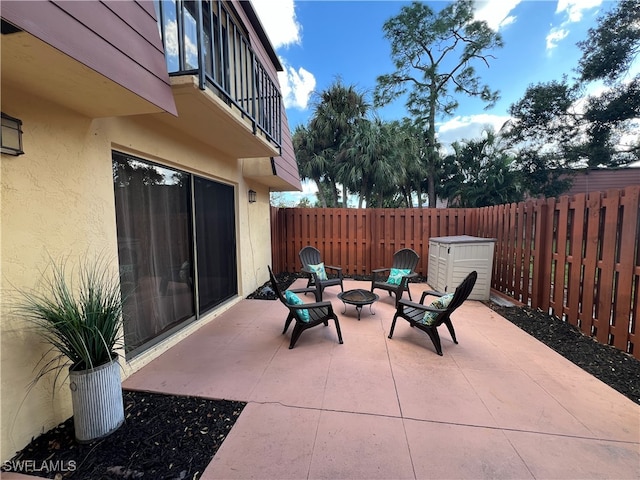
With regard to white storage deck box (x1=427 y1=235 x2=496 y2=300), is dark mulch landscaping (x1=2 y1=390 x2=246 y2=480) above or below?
below

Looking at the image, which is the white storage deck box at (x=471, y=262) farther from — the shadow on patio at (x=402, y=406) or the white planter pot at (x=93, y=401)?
the white planter pot at (x=93, y=401)

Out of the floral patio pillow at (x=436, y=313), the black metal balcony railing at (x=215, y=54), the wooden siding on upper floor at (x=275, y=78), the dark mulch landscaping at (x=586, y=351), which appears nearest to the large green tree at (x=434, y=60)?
the wooden siding on upper floor at (x=275, y=78)

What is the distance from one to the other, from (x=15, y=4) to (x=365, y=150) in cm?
1081

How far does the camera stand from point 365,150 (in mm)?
11023

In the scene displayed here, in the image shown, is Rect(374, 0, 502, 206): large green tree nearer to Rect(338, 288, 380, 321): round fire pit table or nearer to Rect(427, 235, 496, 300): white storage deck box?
Rect(427, 235, 496, 300): white storage deck box

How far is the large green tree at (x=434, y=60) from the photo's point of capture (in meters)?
13.1

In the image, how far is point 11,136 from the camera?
1.59 meters

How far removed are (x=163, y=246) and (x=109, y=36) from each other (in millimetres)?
2033

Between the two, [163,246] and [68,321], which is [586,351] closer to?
[68,321]

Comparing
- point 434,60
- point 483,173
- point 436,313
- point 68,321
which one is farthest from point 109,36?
point 434,60

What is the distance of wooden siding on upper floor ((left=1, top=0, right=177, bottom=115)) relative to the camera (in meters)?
1.19

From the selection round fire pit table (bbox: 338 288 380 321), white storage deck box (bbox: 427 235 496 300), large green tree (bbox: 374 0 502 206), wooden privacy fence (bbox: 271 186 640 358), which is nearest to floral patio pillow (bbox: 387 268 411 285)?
white storage deck box (bbox: 427 235 496 300)

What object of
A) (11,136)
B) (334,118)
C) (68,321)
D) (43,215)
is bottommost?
(68,321)

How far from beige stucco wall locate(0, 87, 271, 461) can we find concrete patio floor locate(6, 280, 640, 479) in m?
0.74
